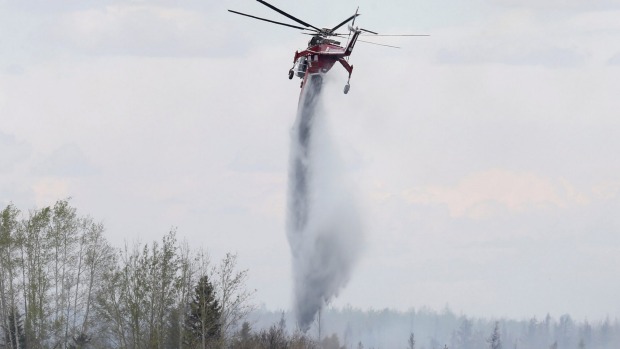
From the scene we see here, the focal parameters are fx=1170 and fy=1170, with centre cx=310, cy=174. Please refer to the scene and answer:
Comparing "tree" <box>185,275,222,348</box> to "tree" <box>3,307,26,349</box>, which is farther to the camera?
"tree" <box>3,307,26,349</box>

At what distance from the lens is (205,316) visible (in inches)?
2330

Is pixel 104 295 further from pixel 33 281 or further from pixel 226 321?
pixel 226 321

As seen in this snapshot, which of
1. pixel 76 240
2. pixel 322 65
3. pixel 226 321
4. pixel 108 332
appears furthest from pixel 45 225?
pixel 322 65

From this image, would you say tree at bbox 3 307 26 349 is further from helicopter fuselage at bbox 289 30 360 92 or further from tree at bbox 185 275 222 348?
helicopter fuselage at bbox 289 30 360 92

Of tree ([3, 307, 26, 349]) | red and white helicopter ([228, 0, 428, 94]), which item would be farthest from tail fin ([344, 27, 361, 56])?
tree ([3, 307, 26, 349])

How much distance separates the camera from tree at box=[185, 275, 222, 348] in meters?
59.7

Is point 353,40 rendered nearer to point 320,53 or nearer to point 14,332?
point 320,53

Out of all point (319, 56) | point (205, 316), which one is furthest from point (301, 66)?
point (205, 316)

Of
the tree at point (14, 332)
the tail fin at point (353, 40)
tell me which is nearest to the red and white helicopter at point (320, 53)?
the tail fin at point (353, 40)

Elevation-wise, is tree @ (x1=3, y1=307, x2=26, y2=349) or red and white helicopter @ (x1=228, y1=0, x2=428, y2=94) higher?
red and white helicopter @ (x1=228, y1=0, x2=428, y2=94)

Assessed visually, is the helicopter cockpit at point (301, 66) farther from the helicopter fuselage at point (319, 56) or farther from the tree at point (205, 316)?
the tree at point (205, 316)

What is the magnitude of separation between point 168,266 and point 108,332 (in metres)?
7.95

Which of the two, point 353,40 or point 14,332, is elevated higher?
point 353,40

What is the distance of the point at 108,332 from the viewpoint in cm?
6688
